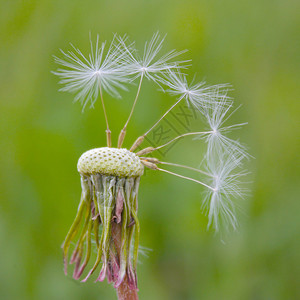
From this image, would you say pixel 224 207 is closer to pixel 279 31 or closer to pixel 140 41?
pixel 279 31

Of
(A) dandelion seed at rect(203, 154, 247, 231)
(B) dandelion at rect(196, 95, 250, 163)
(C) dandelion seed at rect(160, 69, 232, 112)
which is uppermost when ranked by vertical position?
(C) dandelion seed at rect(160, 69, 232, 112)

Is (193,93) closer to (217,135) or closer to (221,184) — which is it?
(217,135)

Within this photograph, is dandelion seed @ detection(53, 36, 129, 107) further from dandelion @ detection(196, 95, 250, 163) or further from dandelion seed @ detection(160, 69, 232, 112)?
dandelion @ detection(196, 95, 250, 163)

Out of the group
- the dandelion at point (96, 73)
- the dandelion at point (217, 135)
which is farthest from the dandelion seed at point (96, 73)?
the dandelion at point (217, 135)

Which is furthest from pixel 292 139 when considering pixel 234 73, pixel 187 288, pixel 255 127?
pixel 187 288

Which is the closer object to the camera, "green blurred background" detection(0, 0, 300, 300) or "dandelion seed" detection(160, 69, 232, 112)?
"dandelion seed" detection(160, 69, 232, 112)

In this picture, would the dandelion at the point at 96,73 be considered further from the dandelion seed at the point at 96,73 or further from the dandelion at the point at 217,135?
the dandelion at the point at 217,135

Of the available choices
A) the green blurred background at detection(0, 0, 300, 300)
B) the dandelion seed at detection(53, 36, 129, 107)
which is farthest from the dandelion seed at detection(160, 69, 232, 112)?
the green blurred background at detection(0, 0, 300, 300)

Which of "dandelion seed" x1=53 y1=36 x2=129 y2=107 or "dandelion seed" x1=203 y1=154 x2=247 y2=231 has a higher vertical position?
"dandelion seed" x1=53 y1=36 x2=129 y2=107

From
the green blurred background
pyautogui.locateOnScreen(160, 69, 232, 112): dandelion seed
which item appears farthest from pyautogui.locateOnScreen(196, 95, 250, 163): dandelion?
the green blurred background
